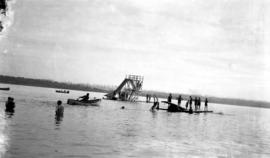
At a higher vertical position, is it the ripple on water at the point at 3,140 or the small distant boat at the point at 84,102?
the small distant boat at the point at 84,102

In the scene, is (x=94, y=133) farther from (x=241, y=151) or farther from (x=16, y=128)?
(x=241, y=151)

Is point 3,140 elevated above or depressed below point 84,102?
below

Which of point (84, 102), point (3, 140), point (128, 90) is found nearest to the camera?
point (3, 140)

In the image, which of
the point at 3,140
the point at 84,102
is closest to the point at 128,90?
the point at 84,102

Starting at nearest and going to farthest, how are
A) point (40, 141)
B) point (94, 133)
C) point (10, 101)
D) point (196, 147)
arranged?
1. point (40, 141)
2. point (196, 147)
3. point (94, 133)
4. point (10, 101)

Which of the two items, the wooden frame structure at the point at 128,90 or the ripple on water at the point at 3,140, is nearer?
the ripple on water at the point at 3,140

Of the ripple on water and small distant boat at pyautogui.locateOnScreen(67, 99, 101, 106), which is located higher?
small distant boat at pyautogui.locateOnScreen(67, 99, 101, 106)

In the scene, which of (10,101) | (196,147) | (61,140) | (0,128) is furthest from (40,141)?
(10,101)

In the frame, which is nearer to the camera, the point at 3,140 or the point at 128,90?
the point at 3,140

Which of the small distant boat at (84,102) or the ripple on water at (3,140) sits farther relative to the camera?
the small distant boat at (84,102)

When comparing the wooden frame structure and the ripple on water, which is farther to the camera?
the wooden frame structure

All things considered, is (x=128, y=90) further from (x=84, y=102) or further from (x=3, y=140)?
(x=3, y=140)
